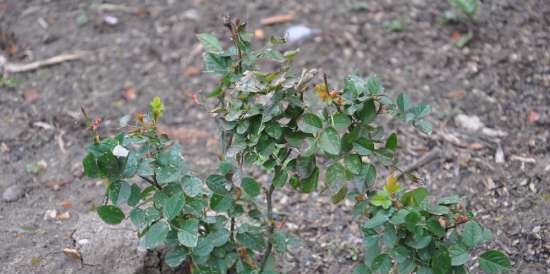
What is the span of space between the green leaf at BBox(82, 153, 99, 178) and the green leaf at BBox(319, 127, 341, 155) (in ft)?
2.11

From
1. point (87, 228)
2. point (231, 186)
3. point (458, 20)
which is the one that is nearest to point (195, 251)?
point (231, 186)

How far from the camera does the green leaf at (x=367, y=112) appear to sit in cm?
197

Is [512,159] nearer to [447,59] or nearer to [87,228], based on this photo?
[447,59]

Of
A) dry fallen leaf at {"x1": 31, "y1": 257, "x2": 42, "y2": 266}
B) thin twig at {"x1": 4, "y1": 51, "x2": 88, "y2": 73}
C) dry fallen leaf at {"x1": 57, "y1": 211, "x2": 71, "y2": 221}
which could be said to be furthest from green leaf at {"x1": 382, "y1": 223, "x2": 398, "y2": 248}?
thin twig at {"x1": 4, "y1": 51, "x2": 88, "y2": 73}

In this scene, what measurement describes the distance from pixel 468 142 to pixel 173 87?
1562 mm

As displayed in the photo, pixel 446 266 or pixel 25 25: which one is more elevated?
pixel 446 266

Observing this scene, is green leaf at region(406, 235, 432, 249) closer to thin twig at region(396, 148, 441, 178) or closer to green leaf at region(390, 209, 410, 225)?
green leaf at region(390, 209, 410, 225)

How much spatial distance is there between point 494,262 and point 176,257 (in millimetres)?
964

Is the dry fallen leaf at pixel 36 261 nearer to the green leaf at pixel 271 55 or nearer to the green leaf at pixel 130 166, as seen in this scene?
the green leaf at pixel 130 166

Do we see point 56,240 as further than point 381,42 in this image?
No

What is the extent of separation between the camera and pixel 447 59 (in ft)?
12.0

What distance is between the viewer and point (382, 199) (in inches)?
78.7

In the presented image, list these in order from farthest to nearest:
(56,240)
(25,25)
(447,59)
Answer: (25,25), (447,59), (56,240)

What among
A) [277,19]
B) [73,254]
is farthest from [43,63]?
[73,254]
